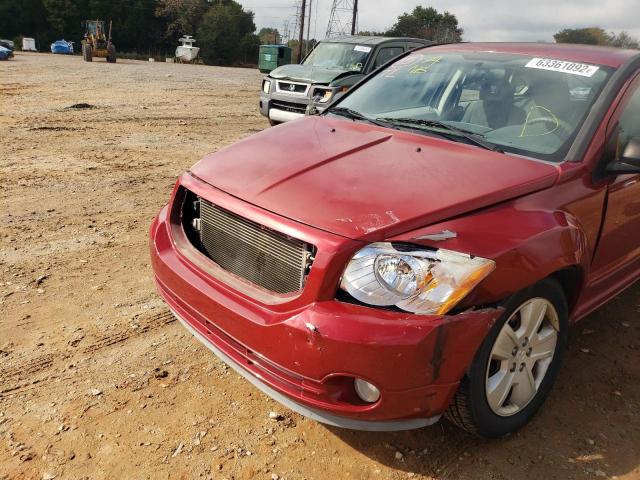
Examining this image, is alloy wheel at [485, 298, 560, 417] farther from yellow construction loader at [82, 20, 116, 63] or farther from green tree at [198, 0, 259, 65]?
green tree at [198, 0, 259, 65]

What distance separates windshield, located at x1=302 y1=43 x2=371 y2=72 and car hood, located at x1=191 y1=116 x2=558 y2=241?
8.08 m

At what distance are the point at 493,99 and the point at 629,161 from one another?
826 mm

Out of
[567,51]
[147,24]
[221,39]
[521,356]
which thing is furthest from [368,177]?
[147,24]

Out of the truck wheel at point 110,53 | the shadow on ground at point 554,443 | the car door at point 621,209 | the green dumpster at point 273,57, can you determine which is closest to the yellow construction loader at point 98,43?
the truck wheel at point 110,53

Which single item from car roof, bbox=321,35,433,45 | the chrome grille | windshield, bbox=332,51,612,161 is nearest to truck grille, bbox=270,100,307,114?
car roof, bbox=321,35,433,45

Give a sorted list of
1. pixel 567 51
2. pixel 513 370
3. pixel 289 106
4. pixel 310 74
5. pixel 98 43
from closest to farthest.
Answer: pixel 513 370 → pixel 567 51 → pixel 289 106 → pixel 310 74 → pixel 98 43

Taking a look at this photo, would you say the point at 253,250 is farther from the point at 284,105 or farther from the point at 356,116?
the point at 284,105

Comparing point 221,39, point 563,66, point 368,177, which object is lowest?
point 368,177

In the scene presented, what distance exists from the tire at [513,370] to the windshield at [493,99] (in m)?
0.74

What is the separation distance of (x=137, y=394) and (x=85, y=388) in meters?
0.27

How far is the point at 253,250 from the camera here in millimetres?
2391

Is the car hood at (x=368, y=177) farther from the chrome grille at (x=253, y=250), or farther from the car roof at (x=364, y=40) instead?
the car roof at (x=364, y=40)

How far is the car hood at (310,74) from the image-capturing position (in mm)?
10039

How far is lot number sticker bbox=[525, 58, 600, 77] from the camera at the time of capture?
298 cm
